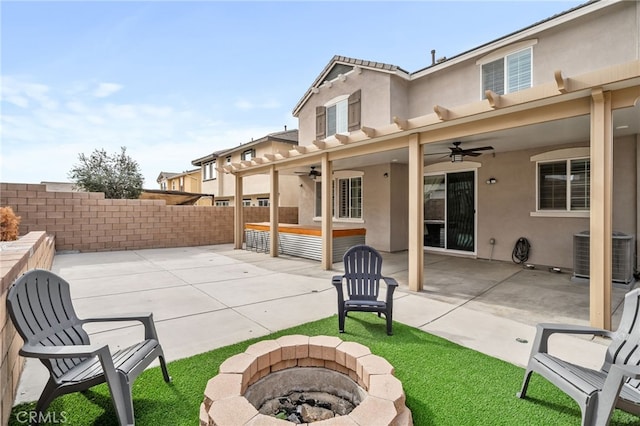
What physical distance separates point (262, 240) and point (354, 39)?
29.2ft

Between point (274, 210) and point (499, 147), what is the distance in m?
6.74

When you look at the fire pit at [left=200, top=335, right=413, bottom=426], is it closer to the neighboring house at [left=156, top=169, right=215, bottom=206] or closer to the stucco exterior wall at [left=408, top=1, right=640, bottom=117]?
the stucco exterior wall at [left=408, top=1, right=640, bottom=117]

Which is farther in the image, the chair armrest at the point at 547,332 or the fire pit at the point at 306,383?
the chair armrest at the point at 547,332

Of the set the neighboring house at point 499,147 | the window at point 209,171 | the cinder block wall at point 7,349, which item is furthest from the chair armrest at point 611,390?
the window at point 209,171

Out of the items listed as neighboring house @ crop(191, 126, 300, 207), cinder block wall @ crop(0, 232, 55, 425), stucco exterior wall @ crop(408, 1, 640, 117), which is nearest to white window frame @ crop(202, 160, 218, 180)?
neighboring house @ crop(191, 126, 300, 207)

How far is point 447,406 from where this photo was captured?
2.37 meters

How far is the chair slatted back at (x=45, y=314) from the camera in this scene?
206 centimetres

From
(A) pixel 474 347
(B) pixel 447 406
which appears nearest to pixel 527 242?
(A) pixel 474 347

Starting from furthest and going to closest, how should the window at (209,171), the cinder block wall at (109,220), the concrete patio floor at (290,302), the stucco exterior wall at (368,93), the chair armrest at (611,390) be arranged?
the window at (209,171)
the stucco exterior wall at (368,93)
the cinder block wall at (109,220)
the concrete patio floor at (290,302)
the chair armrest at (611,390)

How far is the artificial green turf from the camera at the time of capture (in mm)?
2234

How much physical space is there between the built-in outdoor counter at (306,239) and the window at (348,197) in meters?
2.46

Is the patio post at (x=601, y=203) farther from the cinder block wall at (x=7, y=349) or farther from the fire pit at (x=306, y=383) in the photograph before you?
the cinder block wall at (x=7, y=349)

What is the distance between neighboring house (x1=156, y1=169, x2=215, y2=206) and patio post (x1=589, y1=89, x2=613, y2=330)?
2225cm

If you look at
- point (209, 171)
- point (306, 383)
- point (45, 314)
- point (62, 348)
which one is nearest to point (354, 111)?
point (306, 383)
